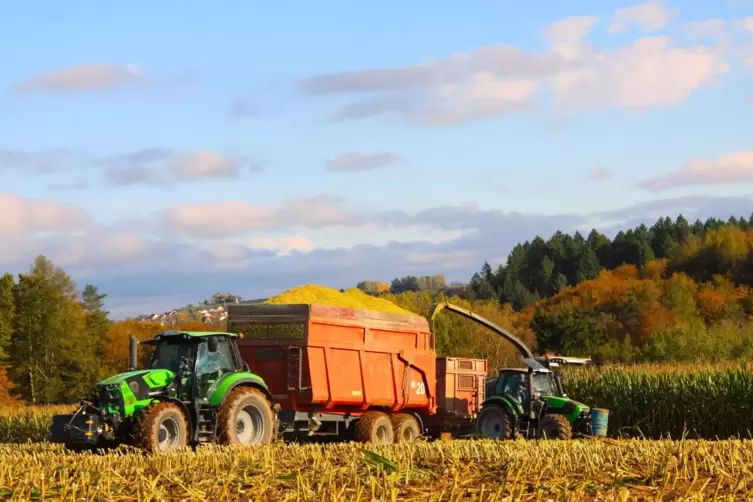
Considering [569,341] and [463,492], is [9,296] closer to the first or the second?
[569,341]

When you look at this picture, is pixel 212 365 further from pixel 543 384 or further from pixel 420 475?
pixel 420 475

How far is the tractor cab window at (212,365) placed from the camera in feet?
54.2

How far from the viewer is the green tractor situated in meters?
15.4

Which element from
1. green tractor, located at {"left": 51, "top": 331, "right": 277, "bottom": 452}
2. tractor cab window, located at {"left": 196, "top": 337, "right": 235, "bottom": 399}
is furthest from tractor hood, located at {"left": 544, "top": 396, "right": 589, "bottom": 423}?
tractor cab window, located at {"left": 196, "top": 337, "right": 235, "bottom": 399}

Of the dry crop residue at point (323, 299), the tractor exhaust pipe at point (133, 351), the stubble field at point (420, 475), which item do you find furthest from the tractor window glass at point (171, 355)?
the dry crop residue at point (323, 299)

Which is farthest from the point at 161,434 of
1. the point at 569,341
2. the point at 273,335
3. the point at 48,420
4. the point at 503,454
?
the point at 569,341

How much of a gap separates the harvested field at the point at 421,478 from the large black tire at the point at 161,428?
14.2 feet

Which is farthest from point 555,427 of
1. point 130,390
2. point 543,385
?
point 130,390

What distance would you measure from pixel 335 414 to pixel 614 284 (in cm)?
9678

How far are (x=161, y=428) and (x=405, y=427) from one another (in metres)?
6.19

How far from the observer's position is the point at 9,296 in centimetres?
7075

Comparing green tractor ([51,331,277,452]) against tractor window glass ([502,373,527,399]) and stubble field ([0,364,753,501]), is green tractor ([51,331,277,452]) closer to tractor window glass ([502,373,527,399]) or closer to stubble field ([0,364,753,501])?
stubble field ([0,364,753,501])

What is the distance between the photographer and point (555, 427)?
66.1 ft

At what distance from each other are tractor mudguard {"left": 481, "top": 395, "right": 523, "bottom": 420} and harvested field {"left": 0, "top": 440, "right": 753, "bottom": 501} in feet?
32.9
